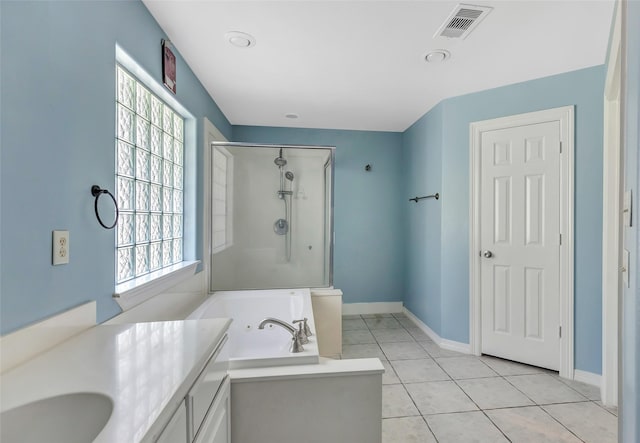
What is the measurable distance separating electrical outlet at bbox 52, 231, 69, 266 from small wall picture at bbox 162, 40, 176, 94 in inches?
44.9

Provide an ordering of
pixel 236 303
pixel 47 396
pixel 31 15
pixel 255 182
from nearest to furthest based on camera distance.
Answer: pixel 47 396 → pixel 31 15 → pixel 236 303 → pixel 255 182

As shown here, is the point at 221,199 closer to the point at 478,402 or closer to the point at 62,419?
the point at 62,419

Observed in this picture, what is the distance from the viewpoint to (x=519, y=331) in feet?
8.40

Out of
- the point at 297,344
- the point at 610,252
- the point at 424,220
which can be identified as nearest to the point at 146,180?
the point at 297,344

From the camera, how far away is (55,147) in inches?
40.1

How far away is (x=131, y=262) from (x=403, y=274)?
10.5ft

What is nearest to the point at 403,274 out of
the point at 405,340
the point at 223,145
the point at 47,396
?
the point at 405,340

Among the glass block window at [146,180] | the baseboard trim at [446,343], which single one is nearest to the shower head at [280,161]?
the glass block window at [146,180]

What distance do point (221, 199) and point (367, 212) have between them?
1863 mm

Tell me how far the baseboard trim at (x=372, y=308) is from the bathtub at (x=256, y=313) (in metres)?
1.19

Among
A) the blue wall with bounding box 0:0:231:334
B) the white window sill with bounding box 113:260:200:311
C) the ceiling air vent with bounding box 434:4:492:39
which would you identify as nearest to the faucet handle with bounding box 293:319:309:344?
the white window sill with bounding box 113:260:200:311

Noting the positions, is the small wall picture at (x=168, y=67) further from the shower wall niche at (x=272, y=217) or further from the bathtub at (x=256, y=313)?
the bathtub at (x=256, y=313)

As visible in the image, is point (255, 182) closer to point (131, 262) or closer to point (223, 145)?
point (223, 145)

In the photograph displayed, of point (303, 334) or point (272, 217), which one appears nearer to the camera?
point (303, 334)
